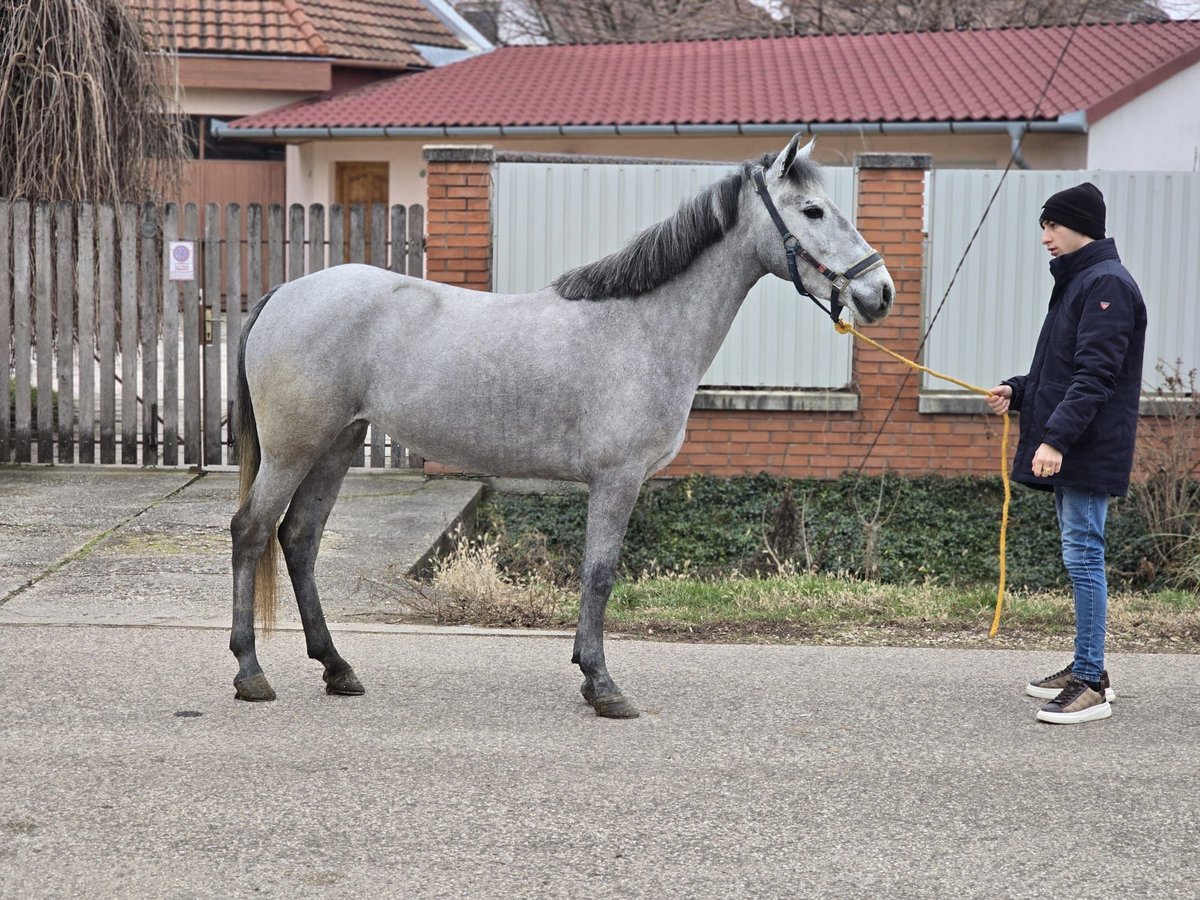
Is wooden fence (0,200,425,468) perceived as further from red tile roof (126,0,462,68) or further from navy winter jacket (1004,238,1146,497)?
red tile roof (126,0,462,68)

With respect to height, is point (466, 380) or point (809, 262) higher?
point (809, 262)

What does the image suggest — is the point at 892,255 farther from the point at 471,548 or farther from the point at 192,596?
the point at 192,596

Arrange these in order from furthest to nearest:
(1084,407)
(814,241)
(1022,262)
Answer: (1022,262) → (814,241) → (1084,407)

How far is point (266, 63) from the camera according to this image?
21.6m

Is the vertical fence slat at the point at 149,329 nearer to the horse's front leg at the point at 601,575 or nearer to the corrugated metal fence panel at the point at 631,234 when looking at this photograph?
the corrugated metal fence panel at the point at 631,234

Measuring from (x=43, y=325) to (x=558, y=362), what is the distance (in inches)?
245

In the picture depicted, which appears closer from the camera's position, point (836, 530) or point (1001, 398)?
point (1001, 398)

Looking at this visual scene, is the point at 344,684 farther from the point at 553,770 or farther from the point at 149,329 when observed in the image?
the point at 149,329

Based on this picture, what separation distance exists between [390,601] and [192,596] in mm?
926

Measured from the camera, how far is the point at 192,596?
22.5 feet

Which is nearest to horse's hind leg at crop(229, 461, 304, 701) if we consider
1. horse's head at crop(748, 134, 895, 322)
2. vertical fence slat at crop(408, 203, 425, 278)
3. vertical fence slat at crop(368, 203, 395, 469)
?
horse's head at crop(748, 134, 895, 322)

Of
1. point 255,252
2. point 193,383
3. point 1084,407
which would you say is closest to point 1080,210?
point 1084,407

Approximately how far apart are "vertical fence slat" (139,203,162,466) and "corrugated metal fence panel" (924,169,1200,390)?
5417 mm

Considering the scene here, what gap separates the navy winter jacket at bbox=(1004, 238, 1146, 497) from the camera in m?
5.11
